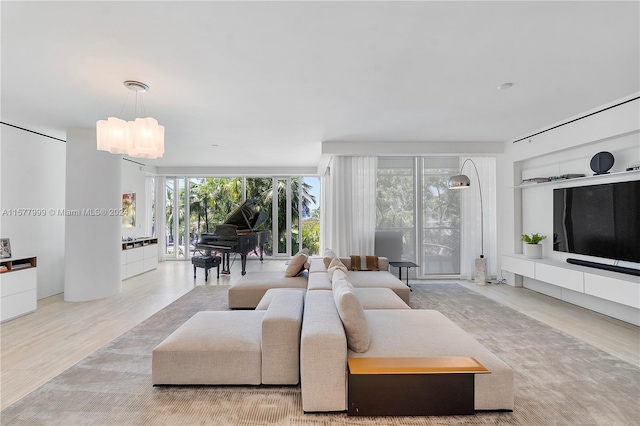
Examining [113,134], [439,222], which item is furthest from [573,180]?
[113,134]

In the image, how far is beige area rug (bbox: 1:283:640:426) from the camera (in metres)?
2.05

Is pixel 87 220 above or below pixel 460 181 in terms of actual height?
below

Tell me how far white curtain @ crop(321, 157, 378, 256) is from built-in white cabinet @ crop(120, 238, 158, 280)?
427 centimetres

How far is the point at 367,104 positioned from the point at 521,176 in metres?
3.73

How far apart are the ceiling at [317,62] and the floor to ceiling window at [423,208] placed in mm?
1833

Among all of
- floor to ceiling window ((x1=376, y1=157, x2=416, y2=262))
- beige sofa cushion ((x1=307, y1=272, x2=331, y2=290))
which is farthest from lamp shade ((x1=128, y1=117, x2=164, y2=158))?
floor to ceiling window ((x1=376, y1=157, x2=416, y2=262))

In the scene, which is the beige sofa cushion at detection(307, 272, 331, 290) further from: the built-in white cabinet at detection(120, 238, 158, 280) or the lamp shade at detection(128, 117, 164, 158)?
the built-in white cabinet at detection(120, 238, 158, 280)

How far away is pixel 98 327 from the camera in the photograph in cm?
372

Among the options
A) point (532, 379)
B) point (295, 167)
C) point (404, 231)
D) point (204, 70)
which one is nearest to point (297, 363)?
point (532, 379)

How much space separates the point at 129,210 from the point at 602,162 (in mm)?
9066

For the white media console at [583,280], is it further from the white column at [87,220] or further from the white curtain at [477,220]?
the white column at [87,220]

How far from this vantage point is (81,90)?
11.0ft

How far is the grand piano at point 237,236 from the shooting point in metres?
6.77

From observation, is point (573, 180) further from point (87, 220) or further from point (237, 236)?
point (87, 220)
